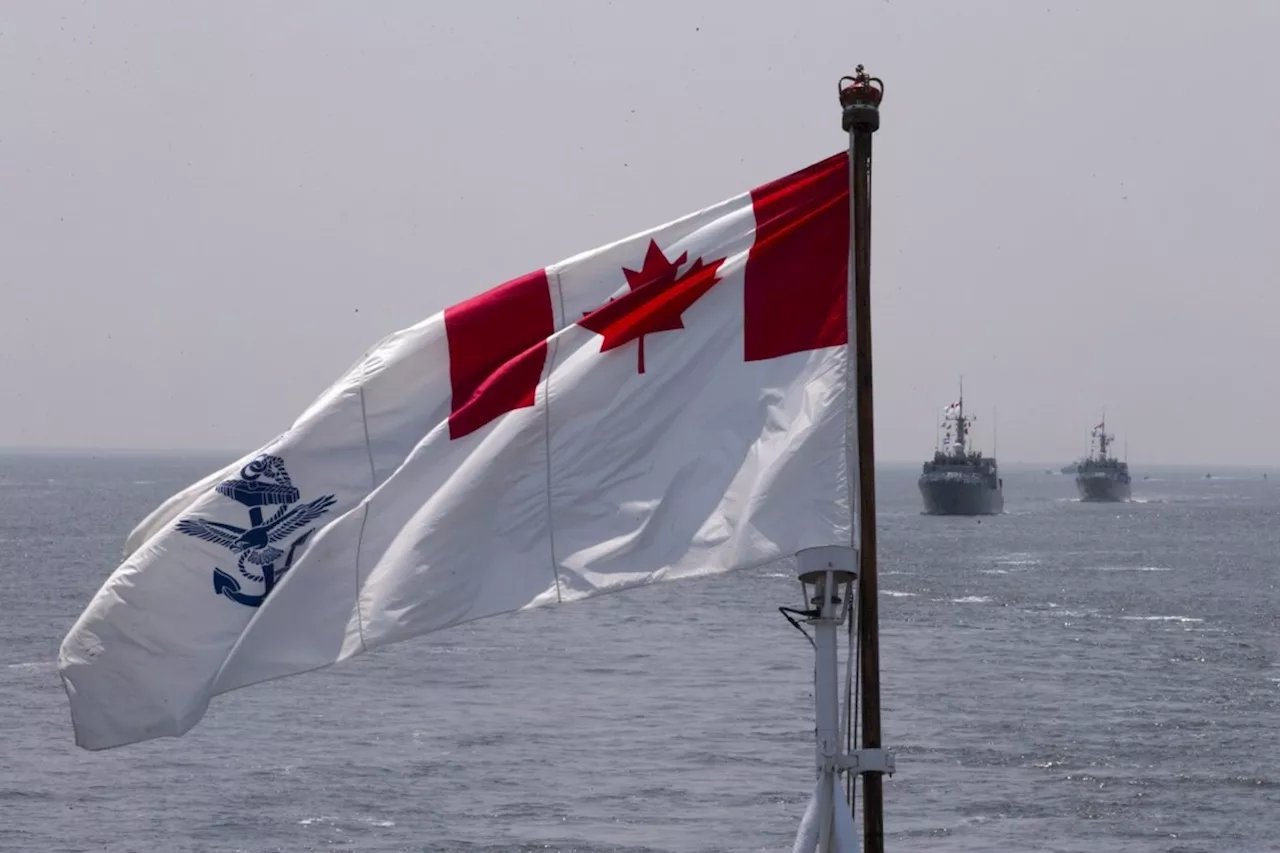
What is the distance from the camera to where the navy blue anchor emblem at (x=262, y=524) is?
27.3 feet

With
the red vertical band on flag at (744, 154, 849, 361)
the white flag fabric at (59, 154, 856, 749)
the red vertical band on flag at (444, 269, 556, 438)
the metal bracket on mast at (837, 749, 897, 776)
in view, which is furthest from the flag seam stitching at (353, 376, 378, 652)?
the metal bracket on mast at (837, 749, 897, 776)

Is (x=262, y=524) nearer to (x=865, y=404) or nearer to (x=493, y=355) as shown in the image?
(x=493, y=355)

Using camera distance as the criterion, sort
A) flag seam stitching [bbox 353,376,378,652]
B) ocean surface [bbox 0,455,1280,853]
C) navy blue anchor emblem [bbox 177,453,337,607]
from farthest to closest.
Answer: ocean surface [bbox 0,455,1280,853], flag seam stitching [bbox 353,376,378,652], navy blue anchor emblem [bbox 177,453,337,607]

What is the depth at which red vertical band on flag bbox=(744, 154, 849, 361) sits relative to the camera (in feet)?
28.9

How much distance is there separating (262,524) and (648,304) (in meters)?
2.17

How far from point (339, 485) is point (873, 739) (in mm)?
2796

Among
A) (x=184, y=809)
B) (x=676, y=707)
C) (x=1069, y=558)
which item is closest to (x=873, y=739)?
(x=184, y=809)

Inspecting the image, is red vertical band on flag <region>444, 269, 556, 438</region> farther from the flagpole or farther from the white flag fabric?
the flagpole

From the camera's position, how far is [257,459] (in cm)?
845

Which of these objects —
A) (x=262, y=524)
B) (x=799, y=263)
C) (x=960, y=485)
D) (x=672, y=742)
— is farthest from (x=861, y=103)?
A: (x=960, y=485)

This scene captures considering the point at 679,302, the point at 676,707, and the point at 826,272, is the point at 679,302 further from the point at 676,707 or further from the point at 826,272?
the point at 676,707

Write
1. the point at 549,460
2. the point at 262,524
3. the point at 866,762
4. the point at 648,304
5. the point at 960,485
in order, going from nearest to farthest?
1. the point at 866,762
2. the point at 262,524
3. the point at 549,460
4. the point at 648,304
5. the point at 960,485

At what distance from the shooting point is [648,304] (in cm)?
889

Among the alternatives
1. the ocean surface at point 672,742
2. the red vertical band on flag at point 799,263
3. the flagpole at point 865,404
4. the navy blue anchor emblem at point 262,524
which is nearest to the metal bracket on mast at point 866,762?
the flagpole at point 865,404
